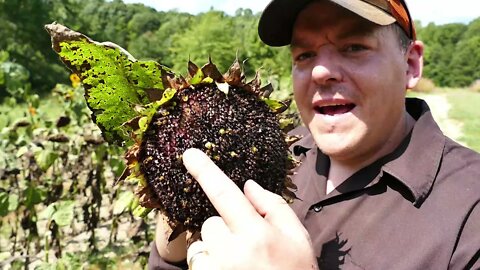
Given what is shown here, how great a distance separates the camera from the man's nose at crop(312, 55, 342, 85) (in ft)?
5.93

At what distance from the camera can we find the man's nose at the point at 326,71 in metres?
1.81

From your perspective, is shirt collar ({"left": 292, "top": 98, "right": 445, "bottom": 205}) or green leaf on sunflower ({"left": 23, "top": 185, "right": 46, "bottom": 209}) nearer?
shirt collar ({"left": 292, "top": 98, "right": 445, "bottom": 205})

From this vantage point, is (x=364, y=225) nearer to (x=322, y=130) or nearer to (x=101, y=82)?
(x=322, y=130)

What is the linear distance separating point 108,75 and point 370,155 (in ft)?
3.27

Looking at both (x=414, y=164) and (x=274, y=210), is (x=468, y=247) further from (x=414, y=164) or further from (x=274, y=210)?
(x=274, y=210)

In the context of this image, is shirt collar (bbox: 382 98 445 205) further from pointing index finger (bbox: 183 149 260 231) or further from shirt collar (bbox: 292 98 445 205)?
pointing index finger (bbox: 183 149 260 231)

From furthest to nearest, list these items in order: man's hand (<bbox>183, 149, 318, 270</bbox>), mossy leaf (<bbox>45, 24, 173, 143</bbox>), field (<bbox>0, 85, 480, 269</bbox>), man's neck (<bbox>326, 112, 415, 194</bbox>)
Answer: field (<bbox>0, 85, 480, 269</bbox>) → man's neck (<bbox>326, 112, 415, 194</bbox>) → mossy leaf (<bbox>45, 24, 173, 143</bbox>) → man's hand (<bbox>183, 149, 318, 270</bbox>)

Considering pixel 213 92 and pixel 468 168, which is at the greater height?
pixel 213 92

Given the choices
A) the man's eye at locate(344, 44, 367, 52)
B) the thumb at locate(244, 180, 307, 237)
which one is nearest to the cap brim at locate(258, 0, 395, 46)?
the man's eye at locate(344, 44, 367, 52)

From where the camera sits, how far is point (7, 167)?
3836mm

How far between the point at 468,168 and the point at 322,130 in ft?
1.51

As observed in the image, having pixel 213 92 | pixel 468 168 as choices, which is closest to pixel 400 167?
pixel 468 168

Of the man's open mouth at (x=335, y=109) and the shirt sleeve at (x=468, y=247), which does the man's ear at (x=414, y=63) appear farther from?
the shirt sleeve at (x=468, y=247)

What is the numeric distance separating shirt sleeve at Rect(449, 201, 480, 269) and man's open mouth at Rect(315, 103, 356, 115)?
1.59ft
